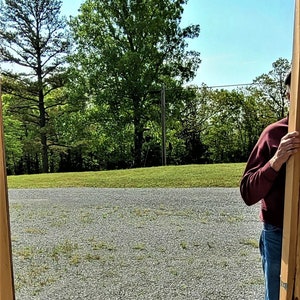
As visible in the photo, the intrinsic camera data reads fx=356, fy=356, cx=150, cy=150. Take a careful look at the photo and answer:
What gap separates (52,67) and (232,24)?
80 centimetres

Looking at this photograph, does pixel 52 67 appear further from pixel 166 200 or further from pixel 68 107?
pixel 166 200

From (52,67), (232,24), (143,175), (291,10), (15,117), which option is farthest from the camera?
(143,175)

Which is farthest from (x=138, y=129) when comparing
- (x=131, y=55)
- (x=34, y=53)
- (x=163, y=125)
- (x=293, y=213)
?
(x=293, y=213)

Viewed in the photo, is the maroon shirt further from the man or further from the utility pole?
the utility pole

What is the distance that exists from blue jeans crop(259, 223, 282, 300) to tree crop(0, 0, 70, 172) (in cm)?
82

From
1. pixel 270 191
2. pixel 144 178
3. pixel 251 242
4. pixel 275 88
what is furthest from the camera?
pixel 144 178

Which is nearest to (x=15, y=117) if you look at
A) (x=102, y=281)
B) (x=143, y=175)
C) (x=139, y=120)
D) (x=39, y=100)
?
(x=39, y=100)

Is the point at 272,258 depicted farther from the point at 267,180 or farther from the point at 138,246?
the point at 138,246

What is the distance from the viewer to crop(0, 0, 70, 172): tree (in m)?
1.10

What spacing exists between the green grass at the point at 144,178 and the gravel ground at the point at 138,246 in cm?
6

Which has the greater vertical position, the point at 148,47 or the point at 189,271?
the point at 148,47

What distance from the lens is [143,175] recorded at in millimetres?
2184

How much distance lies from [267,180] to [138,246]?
1145 mm

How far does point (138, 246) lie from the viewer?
1.75 m
